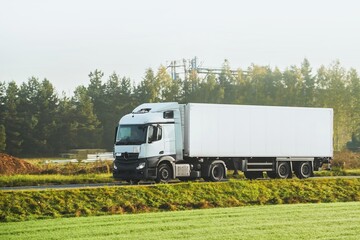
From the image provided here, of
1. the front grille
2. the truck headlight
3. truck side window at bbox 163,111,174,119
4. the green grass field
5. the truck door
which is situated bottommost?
the green grass field

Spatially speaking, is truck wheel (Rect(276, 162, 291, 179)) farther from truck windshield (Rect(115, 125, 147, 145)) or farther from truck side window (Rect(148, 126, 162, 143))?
truck windshield (Rect(115, 125, 147, 145))

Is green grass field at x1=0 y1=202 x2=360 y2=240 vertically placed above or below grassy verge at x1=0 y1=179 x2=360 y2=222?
below

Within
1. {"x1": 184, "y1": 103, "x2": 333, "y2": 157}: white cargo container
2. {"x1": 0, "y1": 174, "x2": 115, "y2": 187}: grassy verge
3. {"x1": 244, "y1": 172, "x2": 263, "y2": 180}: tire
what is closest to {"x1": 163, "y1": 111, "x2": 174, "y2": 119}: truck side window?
{"x1": 184, "y1": 103, "x2": 333, "y2": 157}: white cargo container

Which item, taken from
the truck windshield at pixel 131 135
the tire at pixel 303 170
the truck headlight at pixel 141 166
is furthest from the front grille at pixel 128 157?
the tire at pixel 303 170

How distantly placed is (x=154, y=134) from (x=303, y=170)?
29.7 feet

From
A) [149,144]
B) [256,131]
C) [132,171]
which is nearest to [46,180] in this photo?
[132,171]

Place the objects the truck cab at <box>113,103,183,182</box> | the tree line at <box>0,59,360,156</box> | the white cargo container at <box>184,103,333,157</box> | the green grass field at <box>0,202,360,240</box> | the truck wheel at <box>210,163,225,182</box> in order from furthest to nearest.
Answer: the tree line at <box>0,59,360,156</box>, the truck wheel at <box>210,163,225,182</box>, the white cargo container at <box>184,103,333,157</box>, the truck cab at <box>113,103,183,182</box>, the green grass field at <box>0,202,360,240</box>

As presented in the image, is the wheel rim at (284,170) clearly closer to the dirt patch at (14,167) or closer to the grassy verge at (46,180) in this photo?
the grassy verge at (46,180)

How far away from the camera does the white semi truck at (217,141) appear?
1195 inches

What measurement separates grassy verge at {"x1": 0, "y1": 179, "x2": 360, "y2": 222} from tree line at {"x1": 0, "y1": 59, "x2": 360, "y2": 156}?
38422 mm

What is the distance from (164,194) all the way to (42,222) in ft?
21.2

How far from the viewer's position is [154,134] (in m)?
30.3

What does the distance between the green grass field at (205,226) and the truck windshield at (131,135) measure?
8.29 metres

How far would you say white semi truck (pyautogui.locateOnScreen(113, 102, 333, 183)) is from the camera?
30.4 meters
